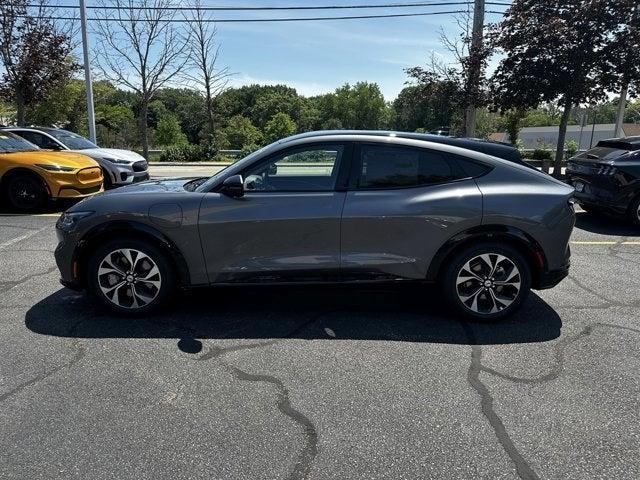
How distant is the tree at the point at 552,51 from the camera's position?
535 inches

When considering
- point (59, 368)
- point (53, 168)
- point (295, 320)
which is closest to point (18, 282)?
point (59, 368)

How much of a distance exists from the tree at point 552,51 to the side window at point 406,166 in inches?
460

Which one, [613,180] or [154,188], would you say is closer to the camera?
[154,188]

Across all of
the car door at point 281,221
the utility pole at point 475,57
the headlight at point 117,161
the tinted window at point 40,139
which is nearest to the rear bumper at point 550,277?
the car door at point 281,221

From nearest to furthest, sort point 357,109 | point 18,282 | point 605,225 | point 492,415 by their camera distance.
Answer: point 492,415, point 18,282, point 605,225, point 357,109

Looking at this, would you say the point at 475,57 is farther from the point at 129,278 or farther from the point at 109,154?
the point at 129,278

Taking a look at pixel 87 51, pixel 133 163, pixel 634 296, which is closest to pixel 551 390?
pixel 634 296

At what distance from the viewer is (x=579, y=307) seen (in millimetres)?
4629

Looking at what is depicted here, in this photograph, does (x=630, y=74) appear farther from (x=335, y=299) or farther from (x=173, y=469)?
(x=173, y=469)

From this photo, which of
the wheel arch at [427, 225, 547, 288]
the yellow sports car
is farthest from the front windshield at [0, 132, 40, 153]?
the wheel arch at [427, 225, 547, 288]

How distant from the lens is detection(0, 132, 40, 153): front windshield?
30.5 feet

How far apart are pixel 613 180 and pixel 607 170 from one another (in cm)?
20

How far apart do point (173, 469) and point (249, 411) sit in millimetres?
585

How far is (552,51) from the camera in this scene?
45.8 feet
